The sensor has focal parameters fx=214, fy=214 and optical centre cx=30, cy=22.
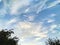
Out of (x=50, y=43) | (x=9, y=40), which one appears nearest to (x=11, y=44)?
(x=9, y=40)

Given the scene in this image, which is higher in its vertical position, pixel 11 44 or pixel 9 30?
pixel 9 30

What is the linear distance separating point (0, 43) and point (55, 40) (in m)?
20.9

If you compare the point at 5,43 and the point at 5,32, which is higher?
the point at 5,32

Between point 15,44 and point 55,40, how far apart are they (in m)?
15.5

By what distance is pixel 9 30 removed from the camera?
240 ft

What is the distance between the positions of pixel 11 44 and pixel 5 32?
194 inches

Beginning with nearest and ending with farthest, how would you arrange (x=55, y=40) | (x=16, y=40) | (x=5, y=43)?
(x=5, y=43), (x=16, y=40), (x=55, y=40)

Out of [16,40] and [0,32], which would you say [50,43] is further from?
[0,32]

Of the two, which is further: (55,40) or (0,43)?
(55,40)

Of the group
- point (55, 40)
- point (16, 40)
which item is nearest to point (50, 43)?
point (55, 40)

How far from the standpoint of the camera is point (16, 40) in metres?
73.4

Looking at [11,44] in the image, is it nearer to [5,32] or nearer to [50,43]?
[5,32]

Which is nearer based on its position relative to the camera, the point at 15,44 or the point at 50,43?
the point at 15,44

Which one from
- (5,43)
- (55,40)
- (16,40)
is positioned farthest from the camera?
(55,40)
